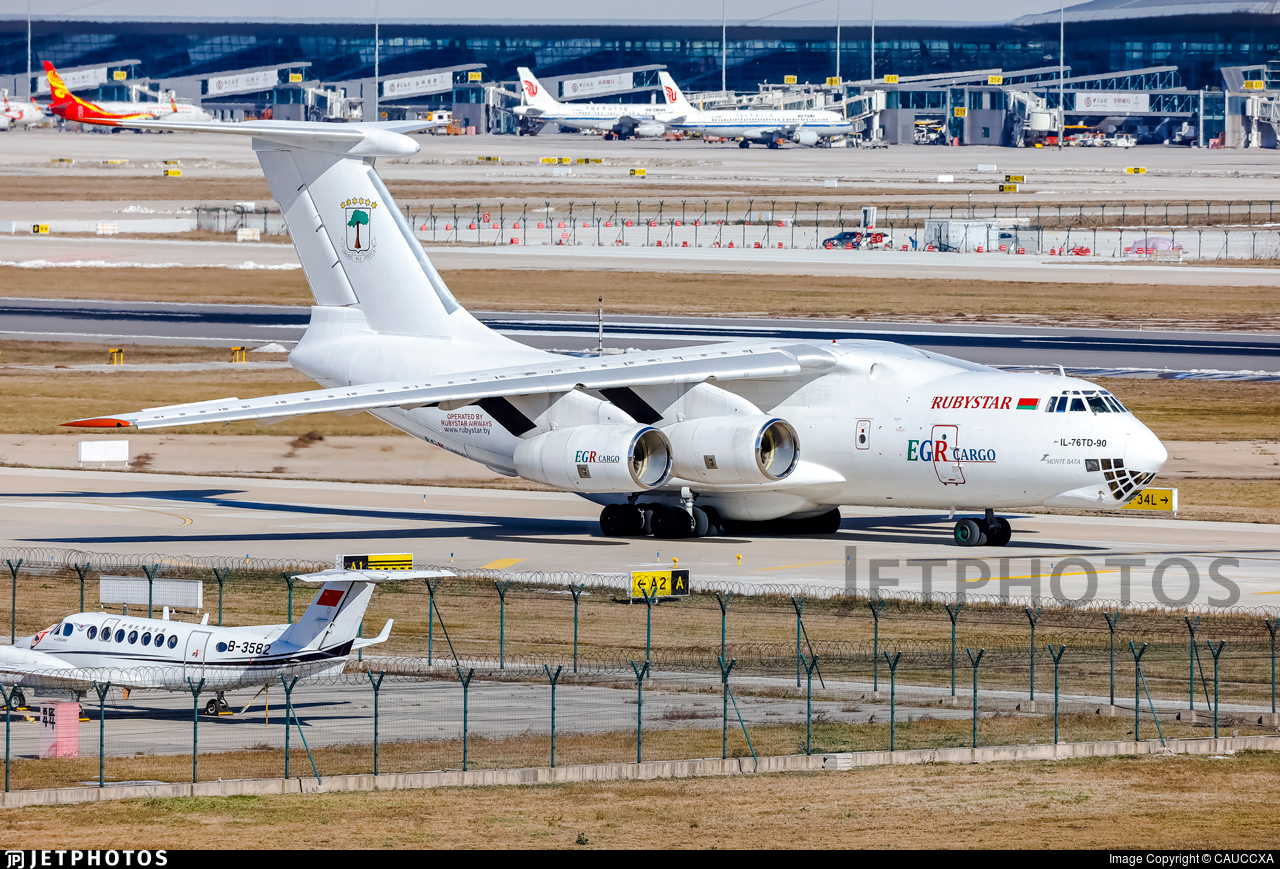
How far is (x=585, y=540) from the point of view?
43531mm

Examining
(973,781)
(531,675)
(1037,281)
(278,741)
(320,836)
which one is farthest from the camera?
(1037,281)

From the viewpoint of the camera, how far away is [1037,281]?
96.8m

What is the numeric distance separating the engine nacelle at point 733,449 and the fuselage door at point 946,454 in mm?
3282

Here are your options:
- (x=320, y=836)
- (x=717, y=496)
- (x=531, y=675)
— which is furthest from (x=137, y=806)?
(x=717, y=496)

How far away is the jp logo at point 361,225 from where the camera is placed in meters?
45.9

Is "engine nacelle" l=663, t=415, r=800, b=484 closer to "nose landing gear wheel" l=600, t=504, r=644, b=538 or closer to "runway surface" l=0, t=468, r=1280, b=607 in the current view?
"runway surface" l=0, t=468, r=1280, b=607

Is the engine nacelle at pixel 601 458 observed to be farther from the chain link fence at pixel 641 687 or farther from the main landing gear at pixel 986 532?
the main landing gear at pixel 986 532

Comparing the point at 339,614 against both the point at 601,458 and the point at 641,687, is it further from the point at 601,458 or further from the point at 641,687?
the point at 601,458

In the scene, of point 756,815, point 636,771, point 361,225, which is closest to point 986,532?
point 361,225

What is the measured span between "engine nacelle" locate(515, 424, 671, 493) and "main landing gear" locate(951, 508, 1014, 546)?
6794 mm

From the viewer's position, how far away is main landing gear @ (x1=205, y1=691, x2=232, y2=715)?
2627cm

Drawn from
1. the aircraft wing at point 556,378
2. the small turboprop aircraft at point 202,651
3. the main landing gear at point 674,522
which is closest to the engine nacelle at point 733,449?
the aircraft wing at point 556,378

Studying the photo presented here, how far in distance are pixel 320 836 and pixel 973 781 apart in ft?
26.9

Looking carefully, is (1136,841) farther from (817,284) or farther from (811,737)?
(817,284)
